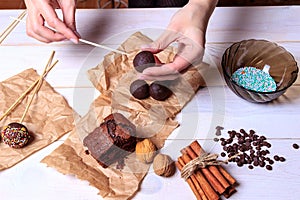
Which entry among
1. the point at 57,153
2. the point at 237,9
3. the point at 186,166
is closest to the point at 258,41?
the point at 237,9

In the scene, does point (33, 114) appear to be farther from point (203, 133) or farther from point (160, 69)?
point (203, 133)

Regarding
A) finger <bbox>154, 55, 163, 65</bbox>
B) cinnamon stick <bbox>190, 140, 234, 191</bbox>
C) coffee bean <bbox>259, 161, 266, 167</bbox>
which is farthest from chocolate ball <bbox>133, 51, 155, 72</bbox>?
coffee bean <bbox>259, 161, 266, 167</bbox>

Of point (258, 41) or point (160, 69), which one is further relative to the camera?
point (258, 41)

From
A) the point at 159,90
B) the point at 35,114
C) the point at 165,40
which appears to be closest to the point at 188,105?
the point at 159,90

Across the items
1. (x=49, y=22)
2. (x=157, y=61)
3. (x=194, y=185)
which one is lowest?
(x=194, y=185)

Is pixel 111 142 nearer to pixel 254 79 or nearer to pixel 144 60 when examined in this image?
pixel 144 60

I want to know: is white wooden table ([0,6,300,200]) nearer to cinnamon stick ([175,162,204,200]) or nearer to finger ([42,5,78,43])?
cinnamon stick ([175,162,204,200])
